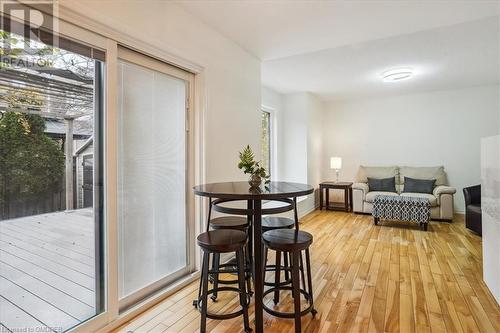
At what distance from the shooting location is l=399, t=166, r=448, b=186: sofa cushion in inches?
206

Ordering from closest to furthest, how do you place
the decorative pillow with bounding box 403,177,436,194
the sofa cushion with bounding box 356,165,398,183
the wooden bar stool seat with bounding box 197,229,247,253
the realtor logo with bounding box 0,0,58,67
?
1. the realtor logo with bounding box 0,0,58,67
2. the wooden bar stool seat with bounding box 197,229,247,253
3. the decorative pillow with bounding box 403,177,436,194
4. the sofa cushion with bounding box 356,165,398,183

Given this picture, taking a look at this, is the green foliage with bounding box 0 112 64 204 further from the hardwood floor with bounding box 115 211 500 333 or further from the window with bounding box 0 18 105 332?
the hardwood floor with bounding box 115 211 500 333

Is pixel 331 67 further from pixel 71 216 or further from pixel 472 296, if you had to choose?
pixel 71 216

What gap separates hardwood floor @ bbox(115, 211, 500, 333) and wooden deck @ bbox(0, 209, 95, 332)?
393 millimetres

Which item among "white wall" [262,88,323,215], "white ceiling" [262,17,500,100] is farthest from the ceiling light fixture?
"white wall" [262,88,323,215]

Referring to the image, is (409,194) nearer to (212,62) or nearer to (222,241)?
(212,62)

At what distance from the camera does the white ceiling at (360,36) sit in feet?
7.47

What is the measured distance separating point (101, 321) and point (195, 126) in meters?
1.67

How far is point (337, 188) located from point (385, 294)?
3541 millimetres

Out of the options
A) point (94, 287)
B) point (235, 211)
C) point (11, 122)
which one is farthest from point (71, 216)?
point (235, 211)

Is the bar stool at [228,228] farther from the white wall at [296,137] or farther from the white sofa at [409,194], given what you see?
the white sofa at [409,194]

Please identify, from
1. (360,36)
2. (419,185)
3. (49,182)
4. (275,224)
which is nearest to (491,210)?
(275,224)

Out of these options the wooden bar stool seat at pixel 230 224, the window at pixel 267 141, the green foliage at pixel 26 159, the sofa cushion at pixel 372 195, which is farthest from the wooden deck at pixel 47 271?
the sofa cushion at pixel 372 195

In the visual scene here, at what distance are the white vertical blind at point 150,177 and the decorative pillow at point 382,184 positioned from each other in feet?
14.3
